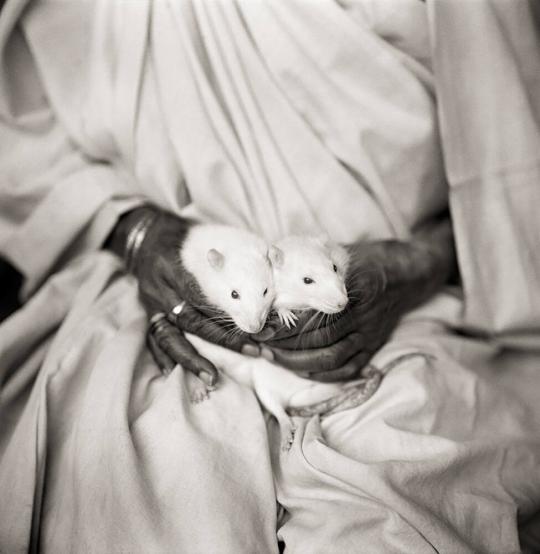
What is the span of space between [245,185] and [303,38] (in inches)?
14.3

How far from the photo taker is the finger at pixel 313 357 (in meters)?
1.15

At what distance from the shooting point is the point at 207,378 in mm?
1100

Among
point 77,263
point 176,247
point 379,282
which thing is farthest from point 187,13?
point 379,282

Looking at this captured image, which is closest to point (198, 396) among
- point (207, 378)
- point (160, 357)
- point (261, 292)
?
point (207, 378)

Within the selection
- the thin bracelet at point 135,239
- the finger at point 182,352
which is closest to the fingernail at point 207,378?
the finger at point 182,352

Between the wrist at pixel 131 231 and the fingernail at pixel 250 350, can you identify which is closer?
the fingernail at pixel 250 350

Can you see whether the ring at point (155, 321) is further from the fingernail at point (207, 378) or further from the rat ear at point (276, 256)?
the rat ear at point (276, 256)

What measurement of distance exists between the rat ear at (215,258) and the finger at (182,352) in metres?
0.18

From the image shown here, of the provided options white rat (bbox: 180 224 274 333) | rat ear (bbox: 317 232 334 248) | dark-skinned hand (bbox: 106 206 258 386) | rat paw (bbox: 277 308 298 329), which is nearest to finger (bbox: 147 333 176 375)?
dark-skinned hand (bbox: 106 206 258 386)

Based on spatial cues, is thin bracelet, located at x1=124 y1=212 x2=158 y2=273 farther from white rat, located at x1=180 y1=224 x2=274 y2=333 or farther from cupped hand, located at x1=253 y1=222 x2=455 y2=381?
cupped hand, located at x1=253 y1=222 x2=455 y2=381

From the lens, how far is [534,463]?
115cm

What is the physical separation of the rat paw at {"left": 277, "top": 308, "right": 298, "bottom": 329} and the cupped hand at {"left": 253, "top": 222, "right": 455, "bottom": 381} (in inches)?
0.5

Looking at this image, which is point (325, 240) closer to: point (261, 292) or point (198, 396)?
point (261, 292)

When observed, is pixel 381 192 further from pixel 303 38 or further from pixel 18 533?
pixel 18 533
